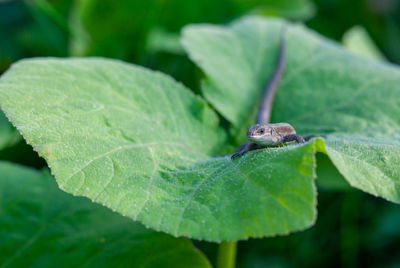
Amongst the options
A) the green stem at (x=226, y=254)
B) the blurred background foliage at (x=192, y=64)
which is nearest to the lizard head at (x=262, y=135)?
the green stem at (x=226, y=254)

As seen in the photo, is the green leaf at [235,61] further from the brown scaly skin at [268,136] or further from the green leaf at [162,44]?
the green leaf at [162,44]

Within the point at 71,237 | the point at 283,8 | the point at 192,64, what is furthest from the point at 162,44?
the point at 71,237

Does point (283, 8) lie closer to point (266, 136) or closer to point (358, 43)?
point (358, 43)

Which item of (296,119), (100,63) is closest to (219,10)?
(296,119)

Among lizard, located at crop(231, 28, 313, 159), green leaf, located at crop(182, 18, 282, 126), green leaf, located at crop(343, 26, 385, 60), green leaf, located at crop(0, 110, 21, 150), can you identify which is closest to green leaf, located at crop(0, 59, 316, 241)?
lizard, located at crop(231, 28, 313, 159)

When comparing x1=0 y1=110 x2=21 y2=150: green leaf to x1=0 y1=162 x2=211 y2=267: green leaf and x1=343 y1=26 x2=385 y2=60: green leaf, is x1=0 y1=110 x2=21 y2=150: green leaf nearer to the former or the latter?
x1=0 y1=162 x2=211 y2=267: green leaf

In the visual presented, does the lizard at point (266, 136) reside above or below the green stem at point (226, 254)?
above
